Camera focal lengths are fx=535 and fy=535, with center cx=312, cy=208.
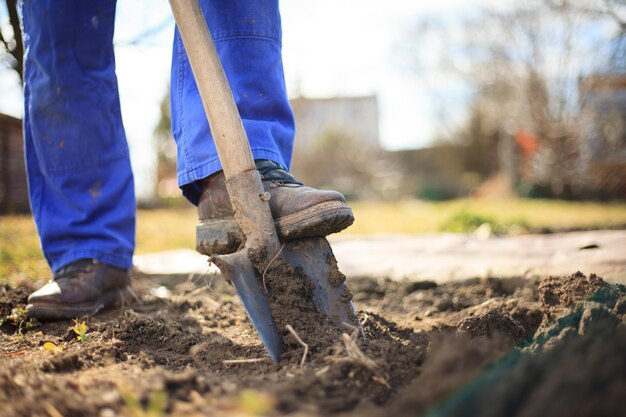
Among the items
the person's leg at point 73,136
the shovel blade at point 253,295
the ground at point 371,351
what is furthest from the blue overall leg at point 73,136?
the shovel blade at point 253,295

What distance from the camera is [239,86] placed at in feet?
5.95

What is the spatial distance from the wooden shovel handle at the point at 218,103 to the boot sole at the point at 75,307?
900 mm

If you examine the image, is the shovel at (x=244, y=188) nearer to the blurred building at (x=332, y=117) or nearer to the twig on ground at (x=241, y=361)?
the twig on ground at (x=241, y=361)

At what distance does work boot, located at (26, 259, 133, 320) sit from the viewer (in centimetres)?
199

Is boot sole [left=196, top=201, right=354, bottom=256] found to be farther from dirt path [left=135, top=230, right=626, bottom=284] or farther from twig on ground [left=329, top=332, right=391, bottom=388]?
dirt path [left=135, top=230, right=626, bottom=284]

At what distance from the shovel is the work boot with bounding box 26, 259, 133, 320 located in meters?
0.86

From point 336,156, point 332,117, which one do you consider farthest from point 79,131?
point 332,117

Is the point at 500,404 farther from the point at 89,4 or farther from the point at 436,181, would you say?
the point at 436,181

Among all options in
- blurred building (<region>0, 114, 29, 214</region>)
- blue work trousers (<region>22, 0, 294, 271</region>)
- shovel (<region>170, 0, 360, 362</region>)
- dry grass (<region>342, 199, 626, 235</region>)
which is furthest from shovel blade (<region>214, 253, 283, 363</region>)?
blurred building (<region>0, 114, 29, 214</region>)

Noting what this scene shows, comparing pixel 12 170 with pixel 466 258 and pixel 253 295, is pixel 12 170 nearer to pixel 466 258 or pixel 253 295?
pixel 466 258

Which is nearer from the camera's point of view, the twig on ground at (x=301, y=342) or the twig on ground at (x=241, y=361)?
the twig on ground at (x=301, y=342)

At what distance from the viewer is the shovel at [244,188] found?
154cm

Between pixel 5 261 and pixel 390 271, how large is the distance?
244 centimetres

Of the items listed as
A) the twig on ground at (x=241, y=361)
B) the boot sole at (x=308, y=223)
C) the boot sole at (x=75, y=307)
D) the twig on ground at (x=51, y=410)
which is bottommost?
the boot sole at (x=75, y=307)
